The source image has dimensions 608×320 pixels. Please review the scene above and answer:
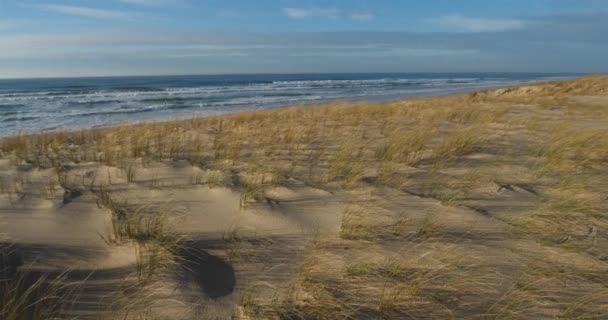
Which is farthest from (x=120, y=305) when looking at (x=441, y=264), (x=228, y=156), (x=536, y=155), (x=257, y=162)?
(x=536, y=155)

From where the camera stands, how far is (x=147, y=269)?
2.11 meters

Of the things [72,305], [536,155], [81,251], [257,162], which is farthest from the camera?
[536,155]

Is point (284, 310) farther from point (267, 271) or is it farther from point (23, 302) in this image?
point (23, 302)

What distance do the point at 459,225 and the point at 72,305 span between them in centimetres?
228

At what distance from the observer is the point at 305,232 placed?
2699mm

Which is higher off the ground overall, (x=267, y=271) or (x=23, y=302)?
(x=23, y=302)

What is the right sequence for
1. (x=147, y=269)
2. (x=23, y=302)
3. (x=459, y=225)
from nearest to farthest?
(x=23, y=302) < (x=147, y=269) < (x=459, y=225)

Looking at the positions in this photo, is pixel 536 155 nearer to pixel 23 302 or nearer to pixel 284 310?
pixel 284 310

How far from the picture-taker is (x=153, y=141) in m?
5.27

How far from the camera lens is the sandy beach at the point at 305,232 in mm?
1908

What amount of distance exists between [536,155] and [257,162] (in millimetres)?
3151

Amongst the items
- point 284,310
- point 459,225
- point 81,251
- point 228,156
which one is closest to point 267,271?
point 284,310

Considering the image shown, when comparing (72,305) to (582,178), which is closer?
(72,305)

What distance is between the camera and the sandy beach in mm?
1908
